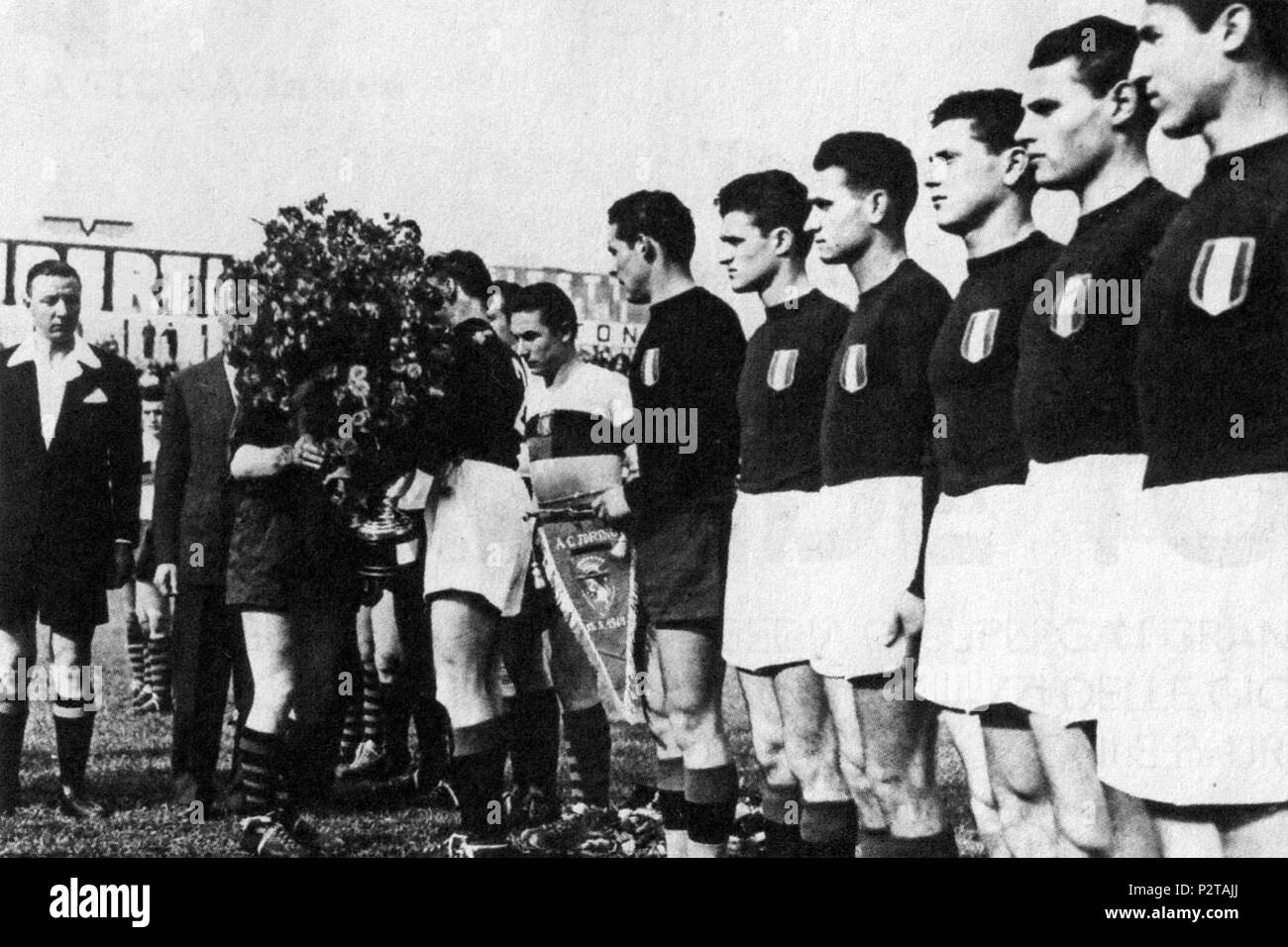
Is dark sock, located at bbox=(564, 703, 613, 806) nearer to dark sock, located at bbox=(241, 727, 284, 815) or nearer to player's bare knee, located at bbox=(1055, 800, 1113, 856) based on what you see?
dark sock, located at bbox=(241, 727, 284, 815)

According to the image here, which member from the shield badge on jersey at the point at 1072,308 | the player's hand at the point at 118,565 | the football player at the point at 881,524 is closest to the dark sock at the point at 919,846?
the football player at the point at 881,524

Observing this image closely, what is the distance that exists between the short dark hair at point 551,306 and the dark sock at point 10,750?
2031 mm

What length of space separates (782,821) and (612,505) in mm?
1079

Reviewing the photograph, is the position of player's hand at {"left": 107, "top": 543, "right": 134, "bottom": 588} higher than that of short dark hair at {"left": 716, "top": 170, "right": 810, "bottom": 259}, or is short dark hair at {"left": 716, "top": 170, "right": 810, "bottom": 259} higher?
short dark hair at {"left": 716, "top": 170, "right": 810, "bottom": 259}

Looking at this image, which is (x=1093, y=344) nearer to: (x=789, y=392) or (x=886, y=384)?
(x=886, y=384)

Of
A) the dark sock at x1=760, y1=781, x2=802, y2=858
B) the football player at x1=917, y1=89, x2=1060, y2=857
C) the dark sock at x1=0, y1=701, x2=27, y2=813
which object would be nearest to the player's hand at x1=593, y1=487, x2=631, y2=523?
the dark sock at x1=760, y1=781, x2=802, y2=858

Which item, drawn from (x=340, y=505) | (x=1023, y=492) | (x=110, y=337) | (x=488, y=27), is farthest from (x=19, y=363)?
(x=1023, y=492)

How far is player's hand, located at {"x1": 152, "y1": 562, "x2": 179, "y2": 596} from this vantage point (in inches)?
201

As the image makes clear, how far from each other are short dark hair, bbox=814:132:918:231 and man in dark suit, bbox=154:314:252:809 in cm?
198

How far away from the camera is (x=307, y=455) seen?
4766 mm

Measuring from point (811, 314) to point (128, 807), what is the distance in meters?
2.65

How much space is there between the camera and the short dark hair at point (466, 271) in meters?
5.07

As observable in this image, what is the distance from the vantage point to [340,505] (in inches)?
190

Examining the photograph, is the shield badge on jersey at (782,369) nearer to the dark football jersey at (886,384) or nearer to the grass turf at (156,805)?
the dark football jersey at (886,384)
